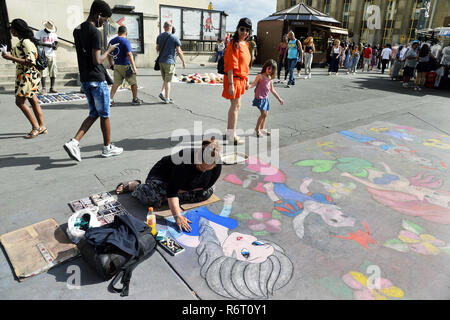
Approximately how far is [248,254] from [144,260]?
87 cm

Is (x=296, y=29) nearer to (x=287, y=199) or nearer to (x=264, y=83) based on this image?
(x=264, y=83)

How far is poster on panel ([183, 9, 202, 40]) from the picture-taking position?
1820 centimetres

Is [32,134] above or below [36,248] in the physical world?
above

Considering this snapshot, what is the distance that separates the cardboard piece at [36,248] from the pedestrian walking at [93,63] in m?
1.66

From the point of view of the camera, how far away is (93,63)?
13.5ft

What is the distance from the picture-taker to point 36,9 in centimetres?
1067

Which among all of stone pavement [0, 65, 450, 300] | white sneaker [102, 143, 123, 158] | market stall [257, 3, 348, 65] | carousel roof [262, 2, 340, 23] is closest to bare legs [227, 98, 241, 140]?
stone pavement [0, 65, 450, 300]

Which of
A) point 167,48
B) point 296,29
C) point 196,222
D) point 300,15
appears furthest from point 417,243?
point 296,29

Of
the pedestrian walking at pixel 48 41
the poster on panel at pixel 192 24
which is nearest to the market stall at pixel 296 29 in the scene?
the poster on panel at pixel 192 24

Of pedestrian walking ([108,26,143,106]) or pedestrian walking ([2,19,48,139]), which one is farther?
pedestrian walking ([108,26,143,106])

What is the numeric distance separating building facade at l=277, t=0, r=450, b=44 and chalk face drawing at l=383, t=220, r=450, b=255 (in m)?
40.8

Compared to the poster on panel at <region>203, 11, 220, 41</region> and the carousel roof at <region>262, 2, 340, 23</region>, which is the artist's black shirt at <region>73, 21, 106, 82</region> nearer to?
the poster on panel at <region>203, 11, 220, 41</region>

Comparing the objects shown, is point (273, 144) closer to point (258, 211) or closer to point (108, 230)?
point (258, 211)

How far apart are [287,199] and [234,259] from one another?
1.30 meters
